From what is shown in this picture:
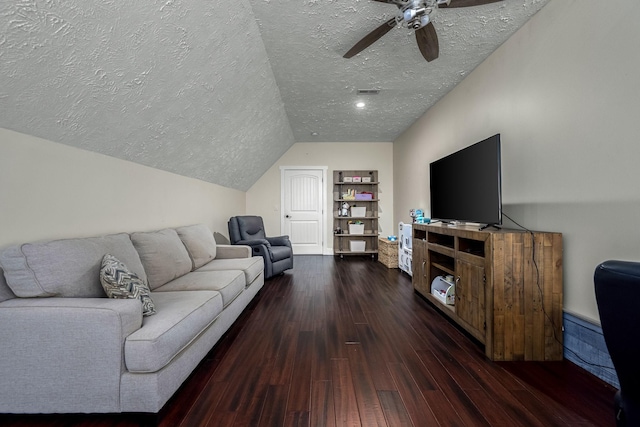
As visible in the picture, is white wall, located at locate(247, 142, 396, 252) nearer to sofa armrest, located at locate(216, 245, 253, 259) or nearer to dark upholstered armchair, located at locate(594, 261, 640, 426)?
sofa armrest, located at locate(216, 245, 253, 259)

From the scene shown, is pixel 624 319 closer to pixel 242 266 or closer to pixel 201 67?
pixel 201 67

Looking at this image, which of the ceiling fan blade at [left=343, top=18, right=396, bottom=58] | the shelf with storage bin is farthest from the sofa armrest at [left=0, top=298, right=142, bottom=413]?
the shelf with storage bin

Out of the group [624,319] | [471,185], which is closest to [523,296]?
[471,185]

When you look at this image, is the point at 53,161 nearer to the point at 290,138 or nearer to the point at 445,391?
the point at 445,391

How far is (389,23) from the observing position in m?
2.06

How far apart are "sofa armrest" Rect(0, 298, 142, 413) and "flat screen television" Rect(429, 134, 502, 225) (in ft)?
8.33

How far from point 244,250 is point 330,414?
2553 mm

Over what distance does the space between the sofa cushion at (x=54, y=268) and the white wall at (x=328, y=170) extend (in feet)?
15.5

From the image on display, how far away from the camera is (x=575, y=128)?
1.94m

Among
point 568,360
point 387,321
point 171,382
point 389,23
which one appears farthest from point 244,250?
point 568,360

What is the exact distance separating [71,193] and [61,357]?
3.81 ft

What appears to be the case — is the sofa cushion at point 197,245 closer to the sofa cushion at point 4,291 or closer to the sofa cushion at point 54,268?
the sofa cushion at point 54,268

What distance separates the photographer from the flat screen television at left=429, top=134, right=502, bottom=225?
7.18 ft

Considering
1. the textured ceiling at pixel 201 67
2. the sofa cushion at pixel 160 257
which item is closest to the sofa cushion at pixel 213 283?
the sofa cushion at pixel 160 257
